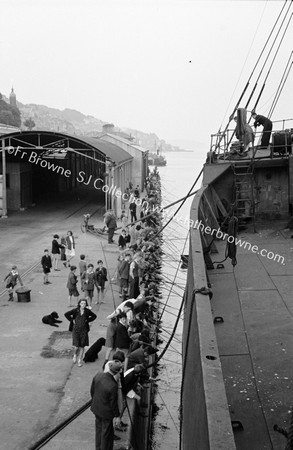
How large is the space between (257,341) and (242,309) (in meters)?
1.16

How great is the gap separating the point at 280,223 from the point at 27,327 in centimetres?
637

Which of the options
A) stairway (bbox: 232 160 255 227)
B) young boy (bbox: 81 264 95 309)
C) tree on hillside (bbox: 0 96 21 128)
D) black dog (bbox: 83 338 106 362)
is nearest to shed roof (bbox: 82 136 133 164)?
young boy (bbox: 81 264 95 309)

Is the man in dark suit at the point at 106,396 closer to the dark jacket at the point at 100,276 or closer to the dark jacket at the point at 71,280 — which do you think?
the dark jacket at the point at 71,280

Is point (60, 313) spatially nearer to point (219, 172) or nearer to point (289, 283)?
point (219, 172)

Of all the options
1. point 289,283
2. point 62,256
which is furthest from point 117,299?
point 289,283

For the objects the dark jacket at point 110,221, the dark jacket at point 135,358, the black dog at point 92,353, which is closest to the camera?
the dark jacket at point 135,358

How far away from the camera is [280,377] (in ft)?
17.5

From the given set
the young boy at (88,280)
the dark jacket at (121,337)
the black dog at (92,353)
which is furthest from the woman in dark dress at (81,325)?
the young boy at (88,280)

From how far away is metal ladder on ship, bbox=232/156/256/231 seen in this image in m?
12.4

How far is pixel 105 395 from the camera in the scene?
6449mm

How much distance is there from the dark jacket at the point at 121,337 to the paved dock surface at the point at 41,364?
3.09 feet

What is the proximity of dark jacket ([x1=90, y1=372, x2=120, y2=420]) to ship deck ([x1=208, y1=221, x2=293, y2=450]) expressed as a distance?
4.50 ft

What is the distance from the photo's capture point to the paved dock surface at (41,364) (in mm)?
7988

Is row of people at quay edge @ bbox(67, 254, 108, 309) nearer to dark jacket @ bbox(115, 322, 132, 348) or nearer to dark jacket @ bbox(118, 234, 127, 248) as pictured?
dark jacket @ bbox(115, 322, 132, 348)
